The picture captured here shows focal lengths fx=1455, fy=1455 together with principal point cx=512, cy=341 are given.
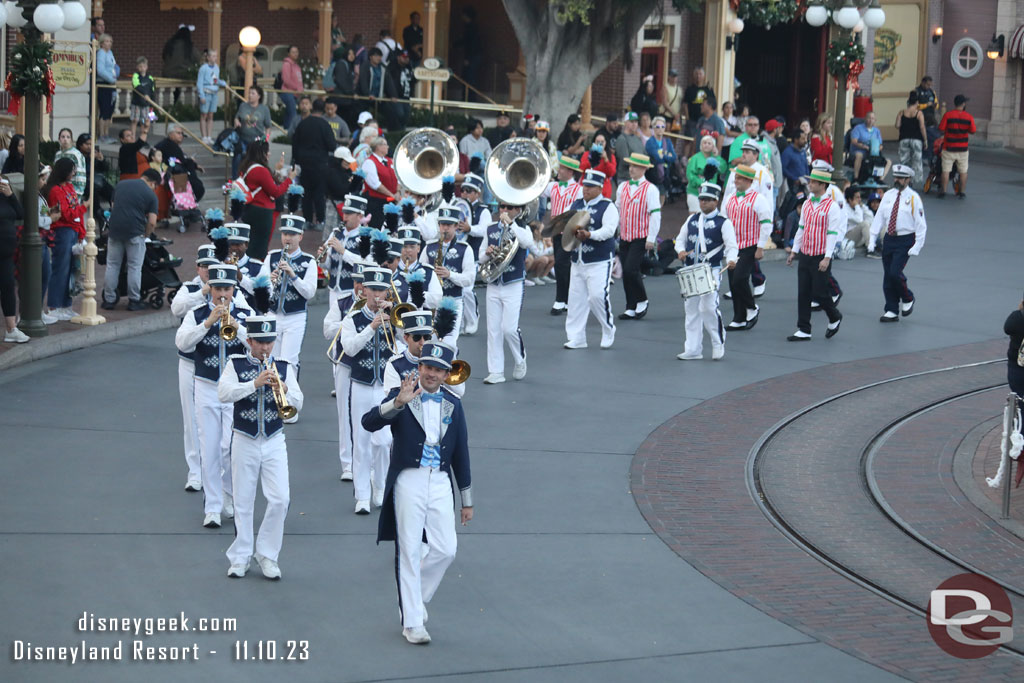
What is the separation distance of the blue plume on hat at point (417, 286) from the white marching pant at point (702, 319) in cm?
510

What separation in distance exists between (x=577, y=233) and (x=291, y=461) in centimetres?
525

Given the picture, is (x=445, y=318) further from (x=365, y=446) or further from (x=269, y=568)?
(x=269, y=568)

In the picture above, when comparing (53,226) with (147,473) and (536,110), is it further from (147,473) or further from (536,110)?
(536,110)

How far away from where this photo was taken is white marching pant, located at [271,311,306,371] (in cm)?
1305

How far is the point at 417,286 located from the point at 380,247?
84 centimetres

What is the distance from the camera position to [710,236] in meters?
16.3

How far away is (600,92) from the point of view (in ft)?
109

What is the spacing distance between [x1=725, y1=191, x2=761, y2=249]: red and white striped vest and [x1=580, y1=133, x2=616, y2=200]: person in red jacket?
7.21ft

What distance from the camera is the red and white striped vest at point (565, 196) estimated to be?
18312mm

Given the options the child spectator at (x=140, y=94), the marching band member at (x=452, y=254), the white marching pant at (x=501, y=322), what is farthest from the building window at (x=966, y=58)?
the marching band member at (x=452, y=254)

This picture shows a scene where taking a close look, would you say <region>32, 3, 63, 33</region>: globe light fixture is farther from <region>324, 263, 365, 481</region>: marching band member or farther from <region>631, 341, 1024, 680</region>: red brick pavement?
<region>631, 341, 1024, 680</region>: red brick pavement

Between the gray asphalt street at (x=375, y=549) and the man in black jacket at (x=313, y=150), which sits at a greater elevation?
the man in black jacket at (x=313, y=150)

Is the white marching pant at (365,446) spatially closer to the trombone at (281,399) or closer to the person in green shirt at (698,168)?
the trombone at (281,399)

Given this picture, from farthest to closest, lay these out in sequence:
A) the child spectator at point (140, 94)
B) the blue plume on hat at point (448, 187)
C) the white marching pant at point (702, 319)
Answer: the child spectator at point (140, 94) → the blue plume on hat at point (448, 187) → the white marching pant at point (702, 319)
